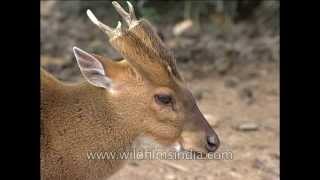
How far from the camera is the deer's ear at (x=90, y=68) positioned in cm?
322

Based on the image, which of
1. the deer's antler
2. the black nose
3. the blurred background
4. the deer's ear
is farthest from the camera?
the blurred background

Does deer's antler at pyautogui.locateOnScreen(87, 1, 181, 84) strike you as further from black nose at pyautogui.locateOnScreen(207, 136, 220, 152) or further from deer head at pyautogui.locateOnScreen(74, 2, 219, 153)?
black nose at pyautogui.locateOnScreen(207, 136, 220, 152)

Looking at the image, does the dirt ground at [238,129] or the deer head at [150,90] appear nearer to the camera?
the deer head at [150,90]

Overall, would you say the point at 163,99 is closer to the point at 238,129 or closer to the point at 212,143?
the point at 212,143

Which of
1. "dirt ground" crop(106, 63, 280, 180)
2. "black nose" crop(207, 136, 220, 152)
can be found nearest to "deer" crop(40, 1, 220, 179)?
"black nose" crop(207, 136, 220, 152)

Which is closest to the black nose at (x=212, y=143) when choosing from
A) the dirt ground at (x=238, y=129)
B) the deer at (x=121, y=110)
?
the deer at (x=121, y=110)

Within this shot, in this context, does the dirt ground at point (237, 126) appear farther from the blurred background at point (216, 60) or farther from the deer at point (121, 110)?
the deer at point (121, 110)

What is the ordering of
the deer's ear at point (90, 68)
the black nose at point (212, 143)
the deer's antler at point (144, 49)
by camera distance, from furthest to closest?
the black nose at point (212, 143), the deer's antler at point (144, 49), the deer's ear at point (90, 68)

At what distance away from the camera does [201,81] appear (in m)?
6.73

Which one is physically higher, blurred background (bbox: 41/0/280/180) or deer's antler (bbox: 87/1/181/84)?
deer's antler (bbox: 87/1/181/84)

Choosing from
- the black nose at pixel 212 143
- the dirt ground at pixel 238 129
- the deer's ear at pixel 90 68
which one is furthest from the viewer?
the dirt ground at pixel 238 129

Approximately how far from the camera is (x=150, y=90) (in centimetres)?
342

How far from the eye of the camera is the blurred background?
4.97 m
